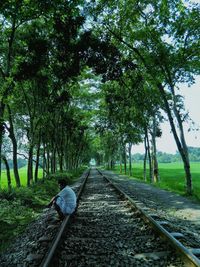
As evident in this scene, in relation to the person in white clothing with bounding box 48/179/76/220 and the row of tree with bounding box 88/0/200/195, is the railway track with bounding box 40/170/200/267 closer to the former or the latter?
the person in white clothing with bounding box 48/179/76/220

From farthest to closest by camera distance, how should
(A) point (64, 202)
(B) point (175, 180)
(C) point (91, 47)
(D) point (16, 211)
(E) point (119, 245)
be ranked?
(B) point (175, 180)
(C) point (91, 47)
(D) point (16, 211)
(A) point (64, 202)
(E) point (119, 245)

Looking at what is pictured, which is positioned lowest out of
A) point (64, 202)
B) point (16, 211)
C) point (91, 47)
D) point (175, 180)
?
point (175, 180)

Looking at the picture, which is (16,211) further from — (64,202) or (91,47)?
(91,47)

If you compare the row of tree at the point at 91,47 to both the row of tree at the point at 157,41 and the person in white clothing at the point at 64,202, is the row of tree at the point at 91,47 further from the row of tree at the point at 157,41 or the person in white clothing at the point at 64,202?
the person in white clothing at the point at 64,202

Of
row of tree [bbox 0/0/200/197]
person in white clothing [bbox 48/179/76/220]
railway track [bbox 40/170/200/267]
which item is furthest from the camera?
row of tree [bbox 0/0/200/197]

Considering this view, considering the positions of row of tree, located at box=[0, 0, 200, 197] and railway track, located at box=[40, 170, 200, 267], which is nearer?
railway track, located at box=[40, 170, 200, 267]

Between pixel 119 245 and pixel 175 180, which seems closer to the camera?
pixel 119 245

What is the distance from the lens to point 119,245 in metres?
5.58

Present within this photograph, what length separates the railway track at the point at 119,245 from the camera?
465 centimetres

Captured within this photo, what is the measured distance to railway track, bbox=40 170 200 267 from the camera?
15.2ft

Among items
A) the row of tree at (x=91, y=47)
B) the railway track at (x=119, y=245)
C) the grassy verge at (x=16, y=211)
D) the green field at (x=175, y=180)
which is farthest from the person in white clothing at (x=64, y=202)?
the green field at (x=175, y=180)

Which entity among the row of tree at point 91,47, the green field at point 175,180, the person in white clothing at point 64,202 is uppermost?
the row of tree at point 91,47

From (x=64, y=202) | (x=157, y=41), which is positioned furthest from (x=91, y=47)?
(x=64, y=202)

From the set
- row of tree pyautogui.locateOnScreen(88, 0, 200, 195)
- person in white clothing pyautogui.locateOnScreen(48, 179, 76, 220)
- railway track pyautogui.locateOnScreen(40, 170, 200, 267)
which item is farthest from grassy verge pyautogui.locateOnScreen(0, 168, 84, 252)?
row of tree pyautogui.locateOnScreen(88, 0, 200, 195)
